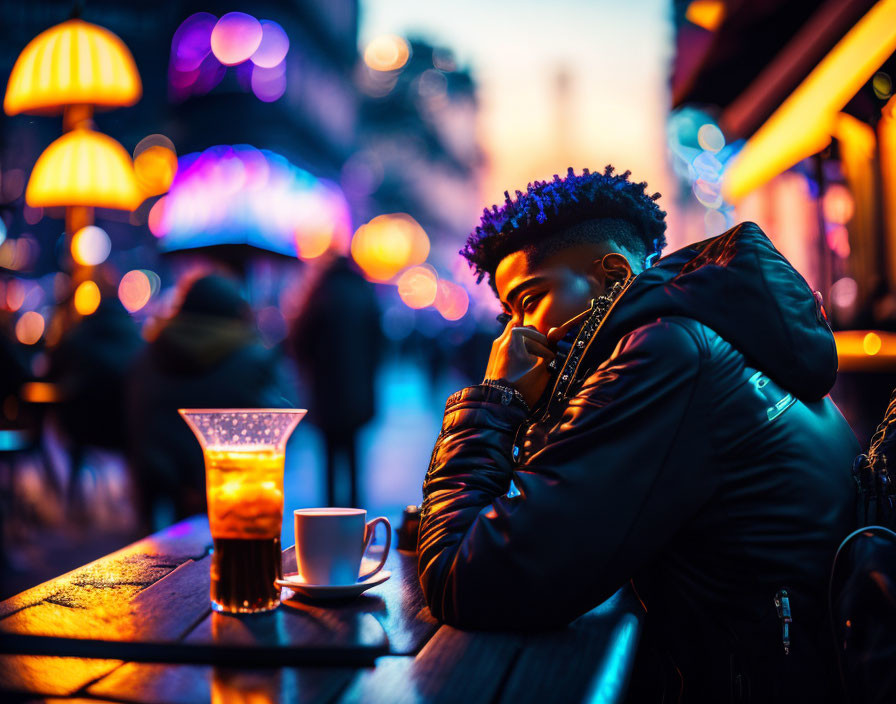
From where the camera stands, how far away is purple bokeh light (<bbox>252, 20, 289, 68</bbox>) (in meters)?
20.6

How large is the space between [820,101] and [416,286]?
23751 mm

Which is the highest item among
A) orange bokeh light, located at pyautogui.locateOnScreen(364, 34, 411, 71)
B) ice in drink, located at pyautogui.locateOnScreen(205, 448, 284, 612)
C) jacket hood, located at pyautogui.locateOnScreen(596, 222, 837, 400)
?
orange bokeh light, located at pyautogui.locateOnScreen(364, 34, 411, 71)

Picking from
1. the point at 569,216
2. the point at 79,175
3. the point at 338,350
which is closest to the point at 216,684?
the point at 569,216

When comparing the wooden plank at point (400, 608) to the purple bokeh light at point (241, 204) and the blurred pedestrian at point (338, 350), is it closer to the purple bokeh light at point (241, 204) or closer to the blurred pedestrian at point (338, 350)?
the blurred pedestrian at point (338, 350)

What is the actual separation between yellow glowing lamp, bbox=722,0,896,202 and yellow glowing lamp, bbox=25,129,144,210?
4.81m

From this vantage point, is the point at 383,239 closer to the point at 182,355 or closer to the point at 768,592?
the point at 182,355

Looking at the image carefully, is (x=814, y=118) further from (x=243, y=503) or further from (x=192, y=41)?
(x=192, y=41)

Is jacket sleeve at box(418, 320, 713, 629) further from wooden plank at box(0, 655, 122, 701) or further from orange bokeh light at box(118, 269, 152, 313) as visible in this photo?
orange bokeh light at box(118, 269, 152, 313)

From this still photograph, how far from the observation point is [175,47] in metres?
21.3

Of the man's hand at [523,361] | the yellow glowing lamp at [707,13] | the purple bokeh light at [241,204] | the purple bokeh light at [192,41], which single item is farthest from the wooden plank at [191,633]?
the purple bokeh light at [192,41]

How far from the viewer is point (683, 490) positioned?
4.31 feet

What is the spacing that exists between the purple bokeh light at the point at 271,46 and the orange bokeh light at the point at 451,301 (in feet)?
58.1

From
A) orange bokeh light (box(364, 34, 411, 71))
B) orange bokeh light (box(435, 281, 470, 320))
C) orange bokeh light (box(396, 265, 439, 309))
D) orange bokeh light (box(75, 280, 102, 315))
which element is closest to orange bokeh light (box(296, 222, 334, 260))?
orange bokeh light (box(364, 34, 411, 71))

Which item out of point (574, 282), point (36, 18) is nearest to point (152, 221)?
point (36, 18)
